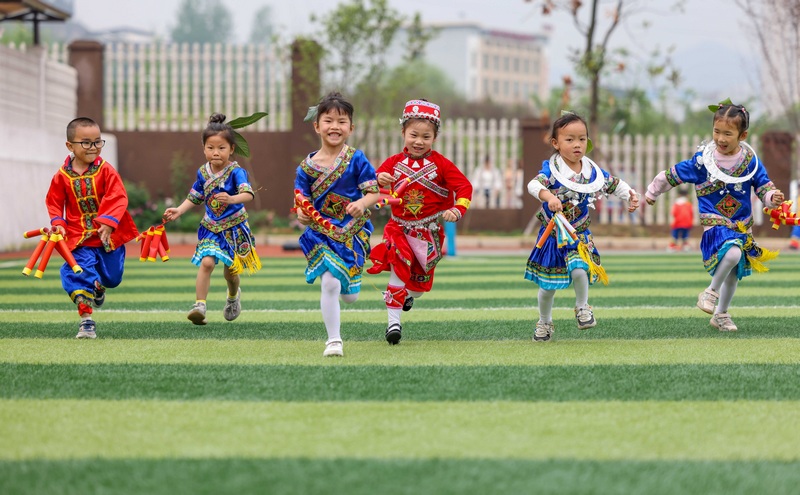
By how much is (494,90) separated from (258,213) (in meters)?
156

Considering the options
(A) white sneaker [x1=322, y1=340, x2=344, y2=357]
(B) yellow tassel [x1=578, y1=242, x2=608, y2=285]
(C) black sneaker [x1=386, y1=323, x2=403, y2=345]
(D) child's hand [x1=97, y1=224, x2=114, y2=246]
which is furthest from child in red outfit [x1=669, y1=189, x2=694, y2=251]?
(A) white sneaker [x1=322, y1=340, x2=344, y2=357]

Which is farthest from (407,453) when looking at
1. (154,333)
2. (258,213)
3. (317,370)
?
(258,213)

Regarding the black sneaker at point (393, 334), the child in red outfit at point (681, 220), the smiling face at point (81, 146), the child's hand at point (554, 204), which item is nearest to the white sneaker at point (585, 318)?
the child's hand at point (554, 204)

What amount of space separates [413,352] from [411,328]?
144cm

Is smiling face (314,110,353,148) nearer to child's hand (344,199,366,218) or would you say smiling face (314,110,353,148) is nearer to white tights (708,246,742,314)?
child's hand (344,199,366,218)

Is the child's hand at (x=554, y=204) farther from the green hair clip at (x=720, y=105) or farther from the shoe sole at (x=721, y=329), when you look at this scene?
the shoe sole at (x=721, y=329)

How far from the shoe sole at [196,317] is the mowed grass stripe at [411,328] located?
2.1 inches

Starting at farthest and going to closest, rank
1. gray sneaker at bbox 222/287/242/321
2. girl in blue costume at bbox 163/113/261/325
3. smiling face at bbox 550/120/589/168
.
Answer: gray sneaker at bbox 222/287/242/321, girl in blue costume at bbox 163/113/261/325, smiling face at bbox 550/120/589/168

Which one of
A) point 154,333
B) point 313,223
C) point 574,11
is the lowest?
point 154,333

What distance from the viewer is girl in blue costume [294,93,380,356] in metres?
6.84

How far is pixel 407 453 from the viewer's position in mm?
4207

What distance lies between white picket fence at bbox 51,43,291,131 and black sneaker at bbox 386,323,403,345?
60.2 feet

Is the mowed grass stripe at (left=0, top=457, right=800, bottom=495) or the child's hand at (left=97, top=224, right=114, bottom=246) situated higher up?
the child's hand at (left=97, top=224, right=114, bottom=246)

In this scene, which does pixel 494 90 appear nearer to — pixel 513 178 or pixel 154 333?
pixel 513 178
